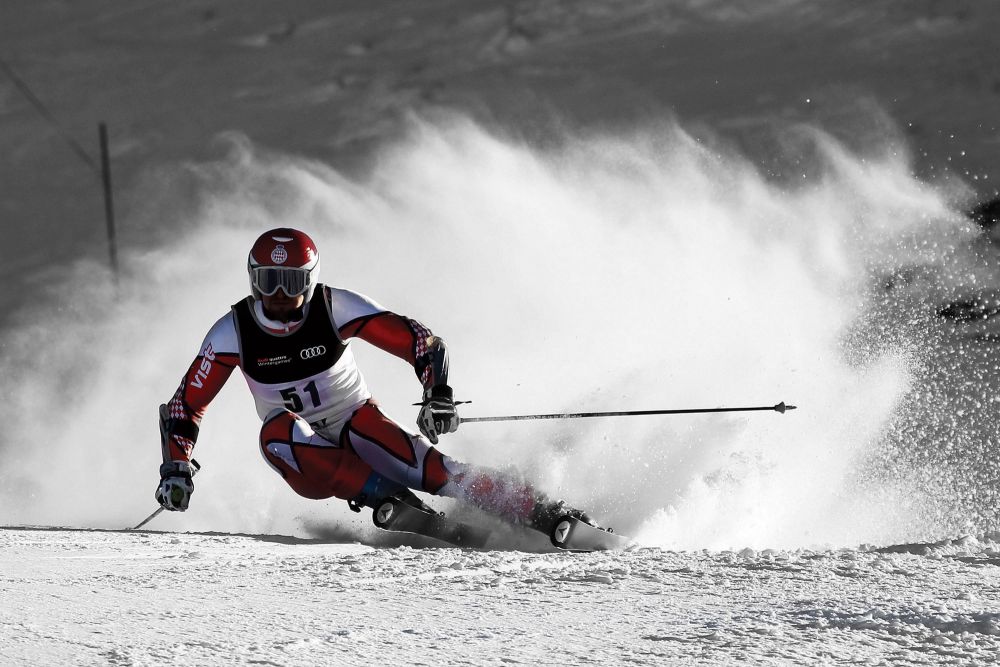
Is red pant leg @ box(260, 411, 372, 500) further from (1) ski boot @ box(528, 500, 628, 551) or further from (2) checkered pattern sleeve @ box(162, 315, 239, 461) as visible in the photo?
(1) ski boot @ box(528, 500, 628, 551)

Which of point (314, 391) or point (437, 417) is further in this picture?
point (314, 391)

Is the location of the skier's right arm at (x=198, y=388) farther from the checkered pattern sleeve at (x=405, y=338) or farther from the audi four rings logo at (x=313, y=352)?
the checkered pattern sleeve at (x=405, y=338)

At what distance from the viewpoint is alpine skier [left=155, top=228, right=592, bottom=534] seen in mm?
5348

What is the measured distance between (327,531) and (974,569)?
3.30 meters

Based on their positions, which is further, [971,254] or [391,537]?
[971,254]

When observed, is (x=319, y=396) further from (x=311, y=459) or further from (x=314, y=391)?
(x=311, y=459)

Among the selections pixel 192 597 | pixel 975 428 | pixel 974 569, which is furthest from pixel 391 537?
pixel 975 428

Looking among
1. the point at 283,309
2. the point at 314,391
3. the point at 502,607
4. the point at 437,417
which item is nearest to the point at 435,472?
the point at 437,417

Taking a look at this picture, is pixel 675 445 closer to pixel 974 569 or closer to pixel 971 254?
pixel 974 569

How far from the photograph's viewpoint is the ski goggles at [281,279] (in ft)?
17.5

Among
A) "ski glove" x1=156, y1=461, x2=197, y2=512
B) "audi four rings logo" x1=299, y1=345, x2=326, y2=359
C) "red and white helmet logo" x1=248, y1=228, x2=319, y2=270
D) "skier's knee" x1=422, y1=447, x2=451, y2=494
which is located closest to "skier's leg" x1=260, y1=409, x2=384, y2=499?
"skier's knee" x1=422, y1=447, x2=451, y2=494

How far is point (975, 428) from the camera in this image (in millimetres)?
51094

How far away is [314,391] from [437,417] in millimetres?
801

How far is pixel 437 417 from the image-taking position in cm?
517
